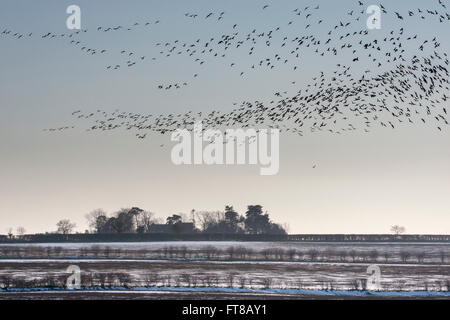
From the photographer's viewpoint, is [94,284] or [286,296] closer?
[286,296]

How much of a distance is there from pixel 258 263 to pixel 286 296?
42245 mm

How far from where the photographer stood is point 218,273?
86562 mm
